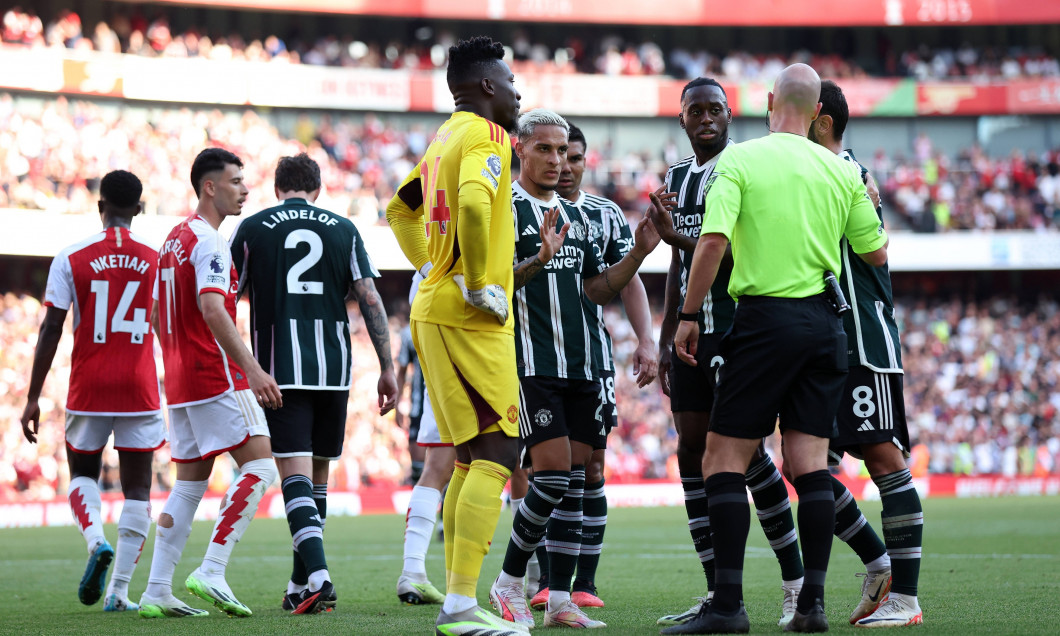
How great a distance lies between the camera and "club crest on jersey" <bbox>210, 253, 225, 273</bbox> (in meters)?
6.25

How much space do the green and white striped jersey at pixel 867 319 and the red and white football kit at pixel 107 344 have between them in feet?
14.2

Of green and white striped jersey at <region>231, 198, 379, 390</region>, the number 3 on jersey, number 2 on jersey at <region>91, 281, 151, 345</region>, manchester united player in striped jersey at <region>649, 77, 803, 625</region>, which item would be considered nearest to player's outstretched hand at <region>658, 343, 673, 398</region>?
manchester united player in striped jersey at <region>649, 77, 803, 625</region>

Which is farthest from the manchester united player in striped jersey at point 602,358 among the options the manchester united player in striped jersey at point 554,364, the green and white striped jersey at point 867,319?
the green and white striped jersey at point 867,319

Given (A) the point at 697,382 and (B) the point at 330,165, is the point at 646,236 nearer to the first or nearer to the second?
(A) the point at 697,382

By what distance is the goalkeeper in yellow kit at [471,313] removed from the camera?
479 centimetres

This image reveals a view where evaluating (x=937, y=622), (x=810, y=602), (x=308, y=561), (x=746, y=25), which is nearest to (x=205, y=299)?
(x=308, y=561)

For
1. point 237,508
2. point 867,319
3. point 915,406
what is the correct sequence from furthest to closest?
point 915,406 → point 237,508 → point 867,319

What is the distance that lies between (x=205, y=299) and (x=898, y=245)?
2752 cm

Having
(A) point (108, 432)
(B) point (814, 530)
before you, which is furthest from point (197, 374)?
(B) point (814, 530)

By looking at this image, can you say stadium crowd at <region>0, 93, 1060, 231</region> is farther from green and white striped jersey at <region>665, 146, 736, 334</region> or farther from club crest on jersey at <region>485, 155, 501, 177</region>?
club crest on jersey at <region>485, 155, 501, 177</region>

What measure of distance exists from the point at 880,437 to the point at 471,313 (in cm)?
203

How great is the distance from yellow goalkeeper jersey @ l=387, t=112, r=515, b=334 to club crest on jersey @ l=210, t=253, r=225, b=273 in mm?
1565

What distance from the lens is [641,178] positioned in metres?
32.7

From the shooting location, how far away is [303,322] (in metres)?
7.03
